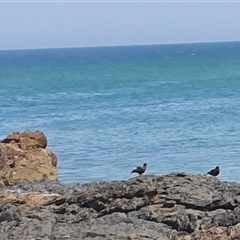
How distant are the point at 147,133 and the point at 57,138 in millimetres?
3485

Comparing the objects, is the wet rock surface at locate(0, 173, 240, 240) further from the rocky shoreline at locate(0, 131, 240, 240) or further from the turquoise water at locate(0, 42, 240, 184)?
the turquoise water at locate(0, 42, 240, 184)

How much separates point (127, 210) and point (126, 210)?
13 mm

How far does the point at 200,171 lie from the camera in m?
20.4

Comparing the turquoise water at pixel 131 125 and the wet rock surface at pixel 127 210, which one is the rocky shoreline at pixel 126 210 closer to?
the wet rock surface at pixel 127 210

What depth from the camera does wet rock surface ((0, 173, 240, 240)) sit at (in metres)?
9.45

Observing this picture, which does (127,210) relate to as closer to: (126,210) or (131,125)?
(126,210)

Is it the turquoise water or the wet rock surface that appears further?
the turquoise water

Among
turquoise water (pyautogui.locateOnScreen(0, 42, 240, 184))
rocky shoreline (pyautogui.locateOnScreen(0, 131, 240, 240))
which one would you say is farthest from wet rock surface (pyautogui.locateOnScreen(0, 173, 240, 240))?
turquoise water (pyautogui.locateOnScreen(0, 42, 240, 184))

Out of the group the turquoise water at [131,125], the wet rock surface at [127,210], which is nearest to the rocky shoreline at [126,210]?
the wet rock surface at [127,210]

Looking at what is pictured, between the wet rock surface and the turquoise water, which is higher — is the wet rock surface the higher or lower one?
the higher one

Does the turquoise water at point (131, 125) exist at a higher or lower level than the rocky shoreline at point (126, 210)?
lower

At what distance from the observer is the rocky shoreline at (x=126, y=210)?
31.0 feet

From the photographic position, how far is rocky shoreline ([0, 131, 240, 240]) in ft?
31.0

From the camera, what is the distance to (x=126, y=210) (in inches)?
416
